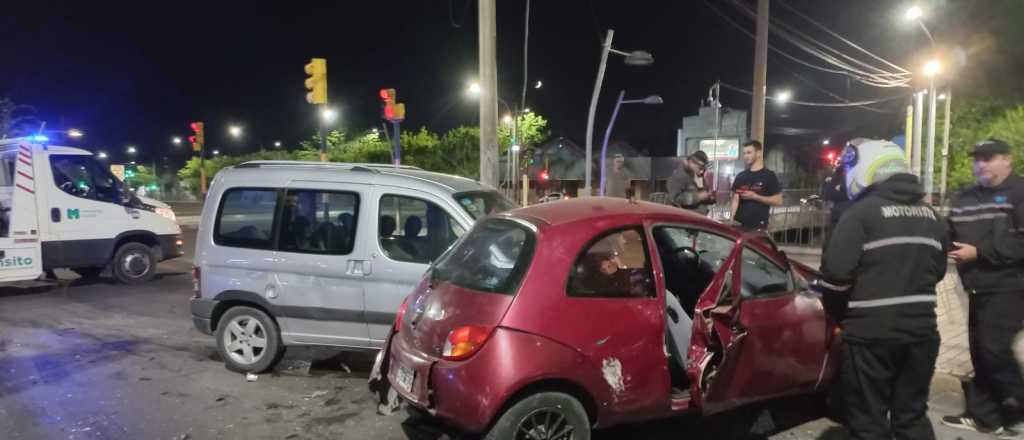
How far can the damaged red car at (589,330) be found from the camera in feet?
11.0

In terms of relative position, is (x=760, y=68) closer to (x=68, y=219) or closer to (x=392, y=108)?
(x=392, y=108)

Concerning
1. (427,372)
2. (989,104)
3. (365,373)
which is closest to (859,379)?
(427,372)

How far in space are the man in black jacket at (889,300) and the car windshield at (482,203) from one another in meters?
2.57

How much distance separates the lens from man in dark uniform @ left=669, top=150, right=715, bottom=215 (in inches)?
290

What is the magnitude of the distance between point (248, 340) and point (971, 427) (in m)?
5.70

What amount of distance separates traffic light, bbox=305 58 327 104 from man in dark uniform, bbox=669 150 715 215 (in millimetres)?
7503

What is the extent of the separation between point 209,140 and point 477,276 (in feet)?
205

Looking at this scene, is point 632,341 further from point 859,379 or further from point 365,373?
point 365,373

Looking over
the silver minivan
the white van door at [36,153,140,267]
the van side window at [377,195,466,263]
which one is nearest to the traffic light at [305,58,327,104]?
the white van door at [36,153,140,267]

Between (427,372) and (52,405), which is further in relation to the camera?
(52,405)

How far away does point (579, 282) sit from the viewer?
3.51m

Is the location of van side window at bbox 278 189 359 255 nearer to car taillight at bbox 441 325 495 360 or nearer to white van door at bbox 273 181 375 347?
white van door at bbox 273 181 375 347

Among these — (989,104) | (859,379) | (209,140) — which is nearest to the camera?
(859,379)

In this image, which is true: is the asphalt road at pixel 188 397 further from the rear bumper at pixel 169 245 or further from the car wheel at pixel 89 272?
the car wheel at pixel 89 272
